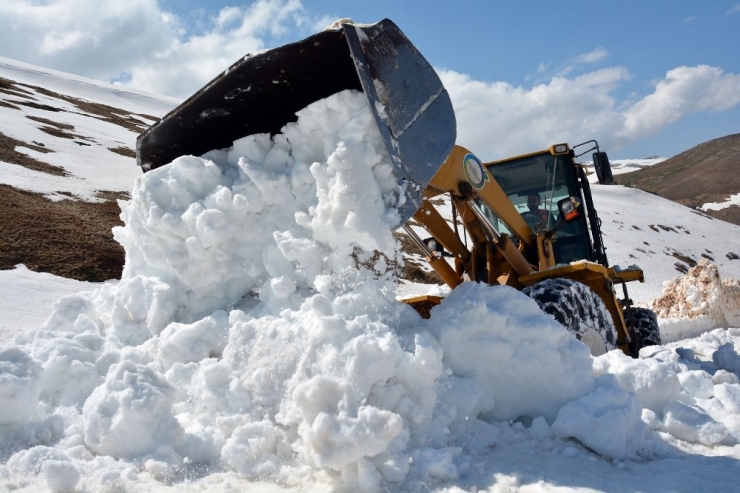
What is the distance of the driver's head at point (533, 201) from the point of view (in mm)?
6891

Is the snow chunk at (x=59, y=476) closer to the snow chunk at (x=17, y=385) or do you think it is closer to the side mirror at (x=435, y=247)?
the snow chunk at (x=17, y=385)

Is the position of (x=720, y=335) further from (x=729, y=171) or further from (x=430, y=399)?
(x=729, y=171)

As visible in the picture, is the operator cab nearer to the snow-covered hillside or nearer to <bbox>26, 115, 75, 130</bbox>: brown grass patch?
the snow-covered hillside

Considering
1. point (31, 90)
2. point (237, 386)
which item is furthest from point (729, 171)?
point (237, 386)

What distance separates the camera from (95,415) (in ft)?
9.36

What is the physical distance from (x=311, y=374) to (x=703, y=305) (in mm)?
8846

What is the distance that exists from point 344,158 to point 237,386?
140 centimetres

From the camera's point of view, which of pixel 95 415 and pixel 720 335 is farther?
pixel 720 335

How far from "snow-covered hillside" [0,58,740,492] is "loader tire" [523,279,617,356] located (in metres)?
0.86

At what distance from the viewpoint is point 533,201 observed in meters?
6.98

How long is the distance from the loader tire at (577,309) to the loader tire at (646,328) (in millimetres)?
2211

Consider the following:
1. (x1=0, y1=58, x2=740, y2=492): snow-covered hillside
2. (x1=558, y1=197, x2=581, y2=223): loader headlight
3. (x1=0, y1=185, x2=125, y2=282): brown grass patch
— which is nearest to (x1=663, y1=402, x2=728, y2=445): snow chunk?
(x1=0, y1=58, x2=740, y2=492): snow-covered hillside

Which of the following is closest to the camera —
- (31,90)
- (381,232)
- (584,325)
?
(381,232)

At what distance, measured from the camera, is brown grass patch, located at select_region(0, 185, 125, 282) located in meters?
10.2
